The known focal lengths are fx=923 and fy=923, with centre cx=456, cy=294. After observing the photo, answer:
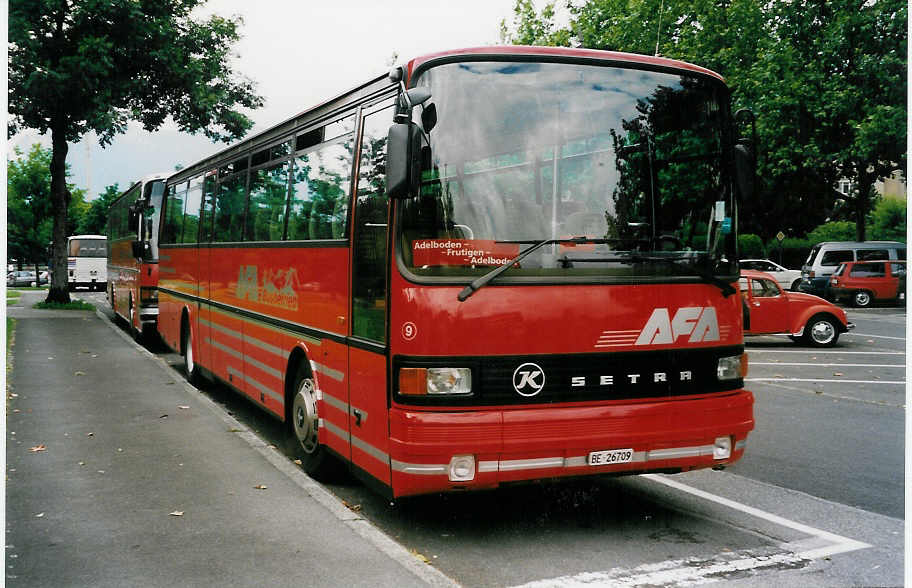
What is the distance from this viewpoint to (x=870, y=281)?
31562mm

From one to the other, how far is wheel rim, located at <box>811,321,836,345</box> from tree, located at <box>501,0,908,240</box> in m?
13.3

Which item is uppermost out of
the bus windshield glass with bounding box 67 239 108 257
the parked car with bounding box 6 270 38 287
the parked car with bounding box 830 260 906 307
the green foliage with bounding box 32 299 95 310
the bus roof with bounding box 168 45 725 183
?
the bus roof with bounding box 168 45 725 183

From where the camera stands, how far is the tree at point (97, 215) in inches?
3484

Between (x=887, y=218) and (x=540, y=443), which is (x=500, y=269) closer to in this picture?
(x=540, y=443)

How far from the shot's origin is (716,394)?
5988mm

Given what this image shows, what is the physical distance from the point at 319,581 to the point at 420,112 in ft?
8.98

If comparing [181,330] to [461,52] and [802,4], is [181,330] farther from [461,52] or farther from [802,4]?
[802,4]

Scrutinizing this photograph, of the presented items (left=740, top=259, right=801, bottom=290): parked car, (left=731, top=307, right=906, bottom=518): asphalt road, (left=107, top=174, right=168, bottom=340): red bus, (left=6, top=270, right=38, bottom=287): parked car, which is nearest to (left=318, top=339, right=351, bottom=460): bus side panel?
(left=731, top=307, right=906, bottom=518): asphalt road

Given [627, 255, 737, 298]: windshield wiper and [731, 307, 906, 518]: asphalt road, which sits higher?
[627, 255, 737, 298]: windshield wiper

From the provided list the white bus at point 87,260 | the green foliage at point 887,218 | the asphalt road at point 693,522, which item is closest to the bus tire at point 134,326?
the asphalt road at point 693,522

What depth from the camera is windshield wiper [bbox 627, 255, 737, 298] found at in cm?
578

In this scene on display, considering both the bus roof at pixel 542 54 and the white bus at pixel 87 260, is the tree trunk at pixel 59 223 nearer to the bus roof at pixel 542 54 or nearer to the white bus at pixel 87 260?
the white bus at pixel 87 260

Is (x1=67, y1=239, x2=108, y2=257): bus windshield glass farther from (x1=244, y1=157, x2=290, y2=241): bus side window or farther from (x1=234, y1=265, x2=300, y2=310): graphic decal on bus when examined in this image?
(x1=244, y1=157, x2=290, y2=241): bus side window

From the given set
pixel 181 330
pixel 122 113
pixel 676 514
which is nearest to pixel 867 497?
pixel 676 514
